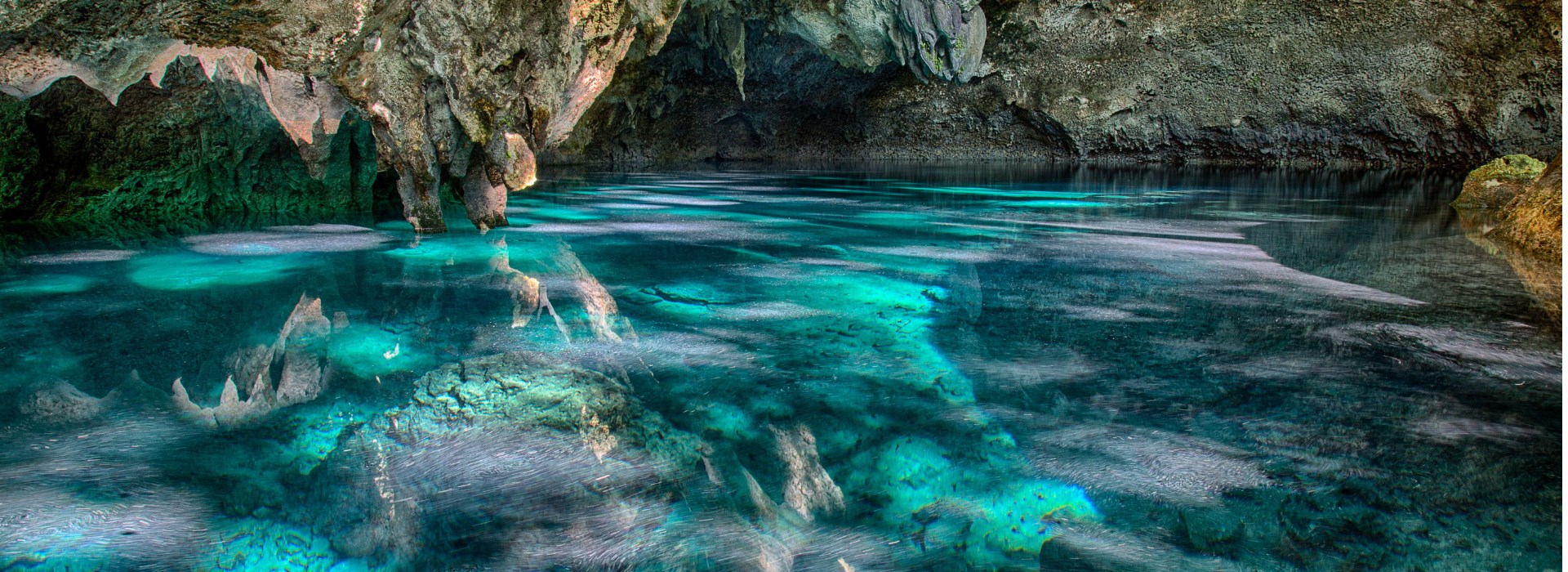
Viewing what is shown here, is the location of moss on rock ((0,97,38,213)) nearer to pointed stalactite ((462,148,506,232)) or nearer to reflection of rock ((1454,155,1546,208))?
pointed stalactite ((462,148,506,232))

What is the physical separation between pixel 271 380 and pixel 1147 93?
50.6 feet

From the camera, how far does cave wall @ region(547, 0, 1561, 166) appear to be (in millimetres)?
12773

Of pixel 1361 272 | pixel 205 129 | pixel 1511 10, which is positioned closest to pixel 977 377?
pixel 1361 272

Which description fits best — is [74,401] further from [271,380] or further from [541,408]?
[541,408]

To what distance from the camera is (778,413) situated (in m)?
2.37

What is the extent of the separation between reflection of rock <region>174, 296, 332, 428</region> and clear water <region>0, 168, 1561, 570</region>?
0.01 meters

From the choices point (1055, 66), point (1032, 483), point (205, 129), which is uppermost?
point (1055, 66)

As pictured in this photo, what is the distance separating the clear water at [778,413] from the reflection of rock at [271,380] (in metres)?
0.01

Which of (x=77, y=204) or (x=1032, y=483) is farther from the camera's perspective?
(x=77, y=204)

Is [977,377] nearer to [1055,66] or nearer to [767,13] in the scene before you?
[767,13]

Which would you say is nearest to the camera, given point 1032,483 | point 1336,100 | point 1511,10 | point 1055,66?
point 1032,483

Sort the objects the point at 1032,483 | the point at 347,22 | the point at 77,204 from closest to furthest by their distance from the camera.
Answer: the point at 1032,483 < the point at 347,22 < the point at 77,204

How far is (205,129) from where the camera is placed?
6.97 meters

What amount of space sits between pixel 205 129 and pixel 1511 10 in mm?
15501
